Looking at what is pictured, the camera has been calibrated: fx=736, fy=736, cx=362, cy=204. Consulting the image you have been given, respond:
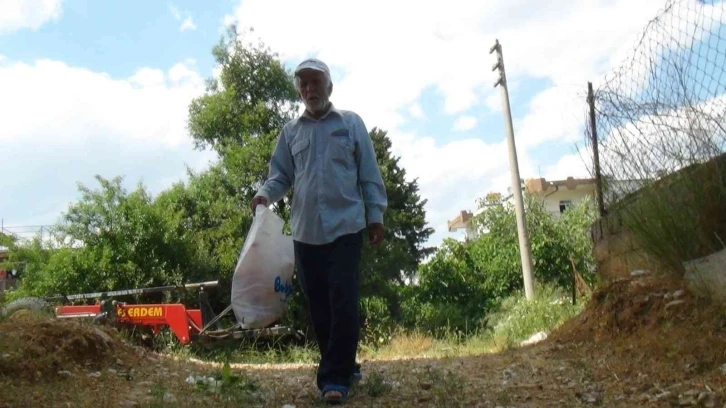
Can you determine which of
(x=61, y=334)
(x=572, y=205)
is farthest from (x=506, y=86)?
(x=61, y=334)

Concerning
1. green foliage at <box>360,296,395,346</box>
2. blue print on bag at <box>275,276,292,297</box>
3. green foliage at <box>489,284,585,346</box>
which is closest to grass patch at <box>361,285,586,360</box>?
green foliage at <box>489,284,585,346</box>

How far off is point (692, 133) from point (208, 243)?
13295 mm

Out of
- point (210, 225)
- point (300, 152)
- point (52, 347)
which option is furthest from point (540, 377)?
point (210, 225)

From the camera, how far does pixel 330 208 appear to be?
12.6 ft

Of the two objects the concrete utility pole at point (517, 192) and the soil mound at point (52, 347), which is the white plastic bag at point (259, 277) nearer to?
the soil mound at point (52, 347)

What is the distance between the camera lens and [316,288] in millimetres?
3938

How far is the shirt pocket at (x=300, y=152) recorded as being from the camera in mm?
3990

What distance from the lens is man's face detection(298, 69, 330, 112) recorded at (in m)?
3.97

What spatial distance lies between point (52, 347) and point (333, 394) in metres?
1.89

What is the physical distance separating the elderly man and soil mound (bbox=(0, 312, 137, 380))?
1.49 m

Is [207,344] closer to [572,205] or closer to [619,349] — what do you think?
[619,349]

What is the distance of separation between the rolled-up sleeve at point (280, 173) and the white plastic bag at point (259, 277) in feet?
0.34

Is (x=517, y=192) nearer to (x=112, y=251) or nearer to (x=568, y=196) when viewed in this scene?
(x=568, y=196)


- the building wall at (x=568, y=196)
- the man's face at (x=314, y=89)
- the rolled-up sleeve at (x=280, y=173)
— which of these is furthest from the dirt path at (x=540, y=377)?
the man's face at (x=314, y=89)
